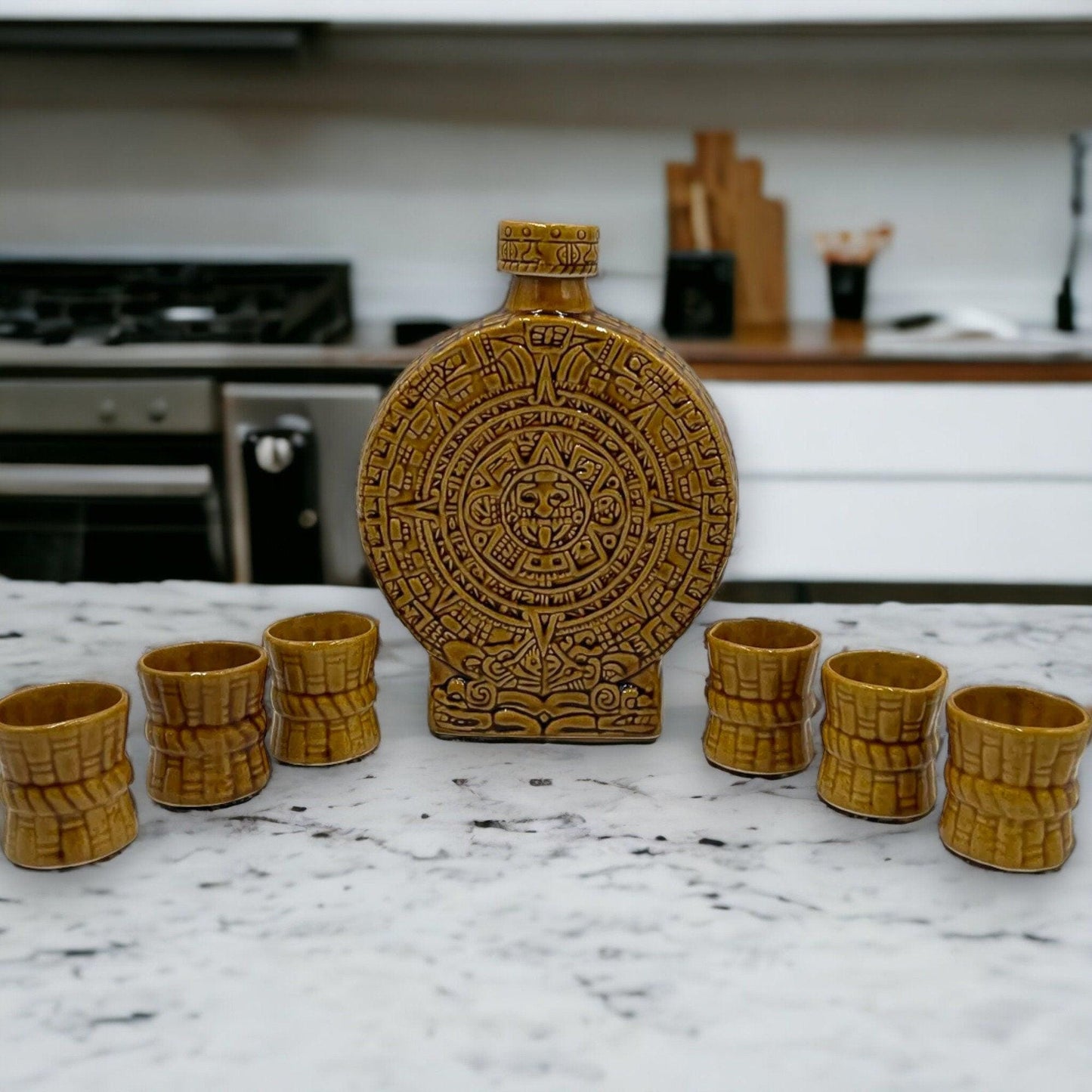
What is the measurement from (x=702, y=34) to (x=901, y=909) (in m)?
2.43

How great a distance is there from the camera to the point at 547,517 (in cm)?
79

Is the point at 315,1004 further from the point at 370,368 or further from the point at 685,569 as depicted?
the point at 370,368

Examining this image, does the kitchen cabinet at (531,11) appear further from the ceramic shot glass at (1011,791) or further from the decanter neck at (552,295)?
the ceramic shot glass at (1011,791)

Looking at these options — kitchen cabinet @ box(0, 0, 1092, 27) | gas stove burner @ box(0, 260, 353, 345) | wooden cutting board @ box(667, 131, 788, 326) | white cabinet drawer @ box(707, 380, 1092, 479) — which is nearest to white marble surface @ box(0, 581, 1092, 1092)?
white cabinet drawer @ box(707, 380, 1092, 479)

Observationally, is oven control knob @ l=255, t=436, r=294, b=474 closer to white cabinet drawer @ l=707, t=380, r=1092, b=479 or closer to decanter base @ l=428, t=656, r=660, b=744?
white cabinet drawer @ l=707, t=380, r=1092, b=479

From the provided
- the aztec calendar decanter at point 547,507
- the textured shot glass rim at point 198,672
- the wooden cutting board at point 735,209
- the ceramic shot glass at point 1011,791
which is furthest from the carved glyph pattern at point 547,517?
the wooden cutting board at point 735,209

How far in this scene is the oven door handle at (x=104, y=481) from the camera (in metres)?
2.14

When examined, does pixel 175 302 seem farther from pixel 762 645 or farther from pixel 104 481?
pixel 762 645

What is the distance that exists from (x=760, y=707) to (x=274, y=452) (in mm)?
1545

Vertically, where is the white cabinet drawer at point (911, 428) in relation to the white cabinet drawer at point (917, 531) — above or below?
above

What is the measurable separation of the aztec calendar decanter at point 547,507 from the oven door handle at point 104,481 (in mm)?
1459

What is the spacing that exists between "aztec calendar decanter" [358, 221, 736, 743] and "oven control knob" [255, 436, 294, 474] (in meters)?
1.38

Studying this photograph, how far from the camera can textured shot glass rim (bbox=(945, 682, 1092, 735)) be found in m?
0.61

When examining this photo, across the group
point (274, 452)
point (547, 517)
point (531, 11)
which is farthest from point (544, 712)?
point (531, 11)
